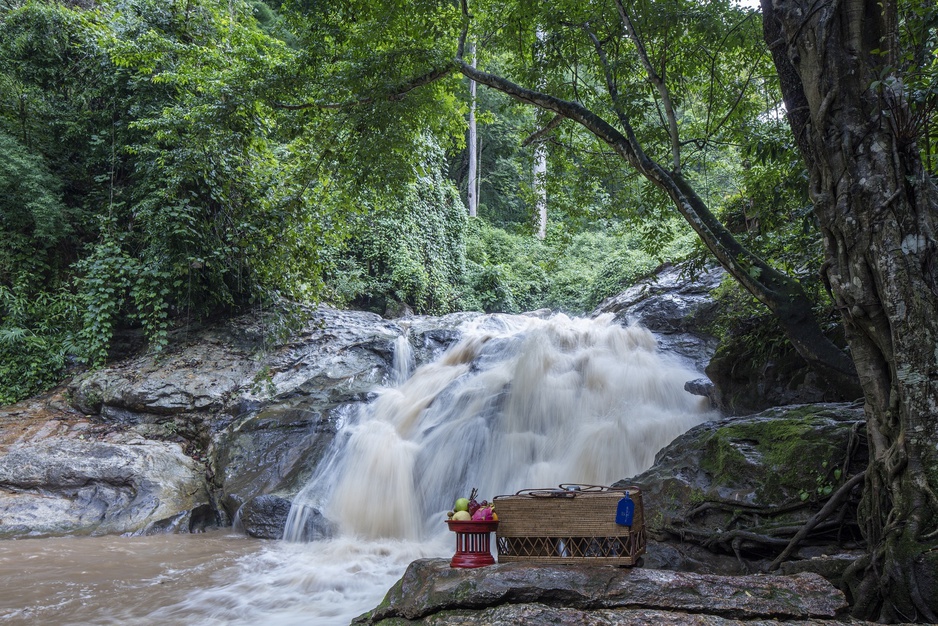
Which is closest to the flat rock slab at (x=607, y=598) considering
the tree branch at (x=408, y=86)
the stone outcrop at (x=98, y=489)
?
the tree branch at (x=408, y=86)

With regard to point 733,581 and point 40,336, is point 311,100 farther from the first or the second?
point 40,336

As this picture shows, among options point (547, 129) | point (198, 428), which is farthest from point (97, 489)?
point (547, 129)

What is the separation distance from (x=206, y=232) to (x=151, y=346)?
212 centimetres

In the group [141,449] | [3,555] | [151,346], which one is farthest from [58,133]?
[3,555]

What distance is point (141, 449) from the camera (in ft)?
26.2

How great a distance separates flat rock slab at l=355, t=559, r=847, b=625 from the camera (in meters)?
2.55

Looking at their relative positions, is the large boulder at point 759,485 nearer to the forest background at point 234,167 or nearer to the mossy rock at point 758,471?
the mossy rock at point 758,471

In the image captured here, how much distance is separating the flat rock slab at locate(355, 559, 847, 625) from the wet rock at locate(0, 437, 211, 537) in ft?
17.3

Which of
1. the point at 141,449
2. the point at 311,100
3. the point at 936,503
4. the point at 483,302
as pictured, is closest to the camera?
the point at 936,503

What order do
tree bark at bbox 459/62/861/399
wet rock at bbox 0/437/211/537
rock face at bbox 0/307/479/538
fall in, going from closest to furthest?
tree bark at bbox 459/62/861/399 → wet rock at bbox 0/437/211/537 → rock face at bbox 0/307/479/538

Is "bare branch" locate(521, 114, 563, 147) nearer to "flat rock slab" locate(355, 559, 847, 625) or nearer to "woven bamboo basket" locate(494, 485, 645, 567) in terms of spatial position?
"woven bamboo basket" locate(494, 485, 645, 567)

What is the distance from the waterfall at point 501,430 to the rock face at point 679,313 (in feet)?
1.10

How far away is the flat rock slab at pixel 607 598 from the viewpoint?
255 centimetres

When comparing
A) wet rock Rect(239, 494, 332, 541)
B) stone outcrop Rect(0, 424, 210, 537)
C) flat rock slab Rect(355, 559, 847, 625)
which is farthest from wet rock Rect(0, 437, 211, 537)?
flat rock slab Rect(355, 559, 847, 625)
